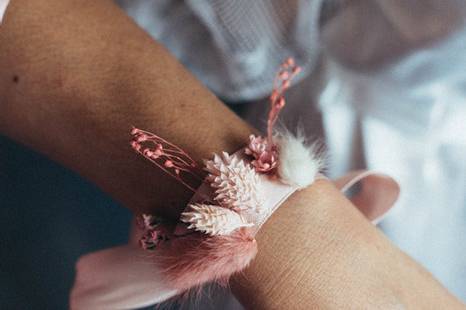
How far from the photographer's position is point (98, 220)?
83 centimetres

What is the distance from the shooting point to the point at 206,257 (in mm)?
471

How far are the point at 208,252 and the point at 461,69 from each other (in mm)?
455

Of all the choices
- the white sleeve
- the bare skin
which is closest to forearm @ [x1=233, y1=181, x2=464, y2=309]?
the bare skin

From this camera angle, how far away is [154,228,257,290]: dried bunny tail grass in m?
0.47

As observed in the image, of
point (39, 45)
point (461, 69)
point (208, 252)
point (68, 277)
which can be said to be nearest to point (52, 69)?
point (39, 45)

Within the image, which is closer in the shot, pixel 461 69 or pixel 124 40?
pixel 124 40

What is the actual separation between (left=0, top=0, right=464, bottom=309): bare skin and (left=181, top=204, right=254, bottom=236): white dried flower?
0.05 meters

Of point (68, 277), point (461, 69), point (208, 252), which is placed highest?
point (461, 69)

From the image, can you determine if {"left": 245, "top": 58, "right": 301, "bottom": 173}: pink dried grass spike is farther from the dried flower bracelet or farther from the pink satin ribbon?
the pink satin ribbon

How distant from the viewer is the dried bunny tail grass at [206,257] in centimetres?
47

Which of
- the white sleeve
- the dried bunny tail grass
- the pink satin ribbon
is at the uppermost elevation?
the white sleeve

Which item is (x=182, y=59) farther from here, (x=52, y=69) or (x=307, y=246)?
(x=307, y=246)

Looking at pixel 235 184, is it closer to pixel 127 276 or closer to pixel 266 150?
pixel 266 150

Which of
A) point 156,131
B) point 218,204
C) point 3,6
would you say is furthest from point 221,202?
point 3,6
